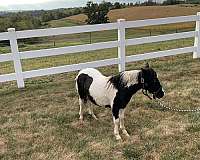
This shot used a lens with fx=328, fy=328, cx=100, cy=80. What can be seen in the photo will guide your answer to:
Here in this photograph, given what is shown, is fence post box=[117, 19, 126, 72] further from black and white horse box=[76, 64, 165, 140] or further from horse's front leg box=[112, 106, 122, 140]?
horse's front leg box=[112, 106, 122, 140]

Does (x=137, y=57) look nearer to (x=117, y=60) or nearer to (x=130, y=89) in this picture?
(x=117, y=60)

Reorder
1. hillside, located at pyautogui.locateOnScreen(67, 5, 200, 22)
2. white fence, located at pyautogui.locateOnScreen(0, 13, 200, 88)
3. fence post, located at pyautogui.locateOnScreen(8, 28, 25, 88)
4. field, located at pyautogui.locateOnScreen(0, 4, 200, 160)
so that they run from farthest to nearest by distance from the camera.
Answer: hillside, located at pyautogui.locateOnScreen(67, 5, 200, 22)
white fence, located at pyautogui.locateOnScreen(0, 13, 200, 88)
fence post, located at pyautogui.locateOnScreen(8, 28, 25, 88)
field, located at pyautogui.locateOnScreen(0, 4, 200, 160)

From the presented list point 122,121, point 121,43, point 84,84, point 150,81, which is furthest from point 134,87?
point 121,43

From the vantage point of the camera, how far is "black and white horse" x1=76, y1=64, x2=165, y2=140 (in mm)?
4906

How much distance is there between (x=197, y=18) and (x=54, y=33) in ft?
15.1

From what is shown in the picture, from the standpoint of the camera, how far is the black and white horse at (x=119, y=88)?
491cm

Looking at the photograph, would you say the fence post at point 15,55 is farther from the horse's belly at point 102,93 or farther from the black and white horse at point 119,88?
the horse's belly at point 102,93

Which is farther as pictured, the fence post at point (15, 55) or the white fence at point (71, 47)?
the white fence at point (71, 47)

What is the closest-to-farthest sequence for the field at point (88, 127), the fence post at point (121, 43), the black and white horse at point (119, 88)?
the field at point (88, 127)
the black and white horse at point (119, 88)
the fence post at point (121, 43)

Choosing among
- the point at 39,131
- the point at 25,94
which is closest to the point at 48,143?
the point at 39,131

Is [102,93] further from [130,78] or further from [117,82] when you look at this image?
[130,78]

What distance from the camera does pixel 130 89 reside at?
497 centimetres

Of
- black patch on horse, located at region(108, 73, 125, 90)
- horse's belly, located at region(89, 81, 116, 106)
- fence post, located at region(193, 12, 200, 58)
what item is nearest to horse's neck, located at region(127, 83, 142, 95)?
black patch on horse, located at region(108, 73, 125, 90)

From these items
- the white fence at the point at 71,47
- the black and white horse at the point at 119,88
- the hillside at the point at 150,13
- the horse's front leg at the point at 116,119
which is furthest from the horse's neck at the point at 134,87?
the hillside at the point at 150,13
